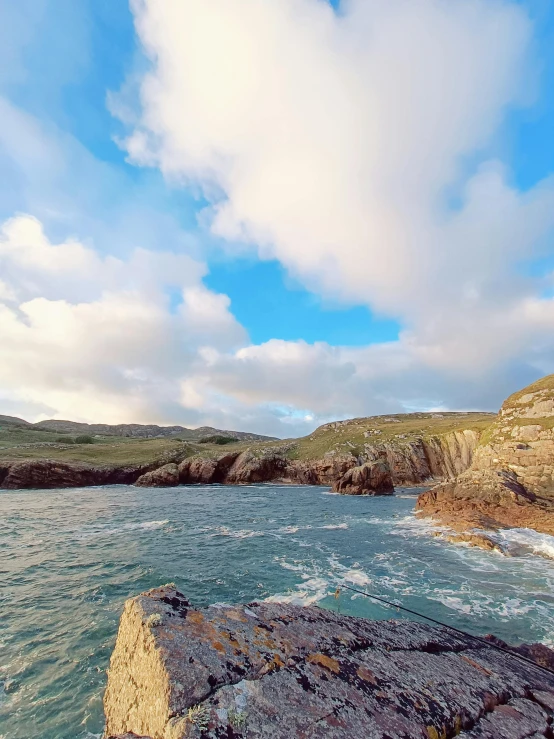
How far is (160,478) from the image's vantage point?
252 feet

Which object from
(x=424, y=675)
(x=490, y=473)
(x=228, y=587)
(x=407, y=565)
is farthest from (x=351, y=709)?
(x=490, y=473)

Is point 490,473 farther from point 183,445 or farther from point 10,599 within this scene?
point 183,445

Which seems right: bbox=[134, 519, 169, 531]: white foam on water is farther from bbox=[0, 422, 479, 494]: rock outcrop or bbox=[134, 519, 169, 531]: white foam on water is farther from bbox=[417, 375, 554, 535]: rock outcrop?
bbox=[0, 422, 479, 494]: rock outcrop

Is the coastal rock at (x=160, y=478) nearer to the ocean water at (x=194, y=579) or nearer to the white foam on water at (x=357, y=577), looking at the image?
the ocean water at (x=194, y=579)

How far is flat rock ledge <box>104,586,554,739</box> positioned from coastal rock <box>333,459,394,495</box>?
61.0m

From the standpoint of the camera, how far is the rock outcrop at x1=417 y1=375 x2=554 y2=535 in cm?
3086

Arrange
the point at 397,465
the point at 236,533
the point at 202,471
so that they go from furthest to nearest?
1. the point at 202,471
2. the point at 397,465
3. the point at 236,533

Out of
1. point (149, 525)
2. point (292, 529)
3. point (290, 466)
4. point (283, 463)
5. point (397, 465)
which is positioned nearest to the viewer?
point (149, 525)

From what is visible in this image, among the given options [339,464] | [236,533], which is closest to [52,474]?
[236,533]

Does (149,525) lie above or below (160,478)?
below

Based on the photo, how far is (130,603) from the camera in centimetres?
678

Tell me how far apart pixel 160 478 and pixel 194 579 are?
64.3 m

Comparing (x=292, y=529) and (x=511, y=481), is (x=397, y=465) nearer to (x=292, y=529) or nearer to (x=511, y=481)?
(x=511, y=481)

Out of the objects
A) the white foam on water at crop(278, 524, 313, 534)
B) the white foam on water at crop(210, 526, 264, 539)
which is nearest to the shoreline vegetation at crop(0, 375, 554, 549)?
the white foam on water at crop(278, 524, 313, 534)
